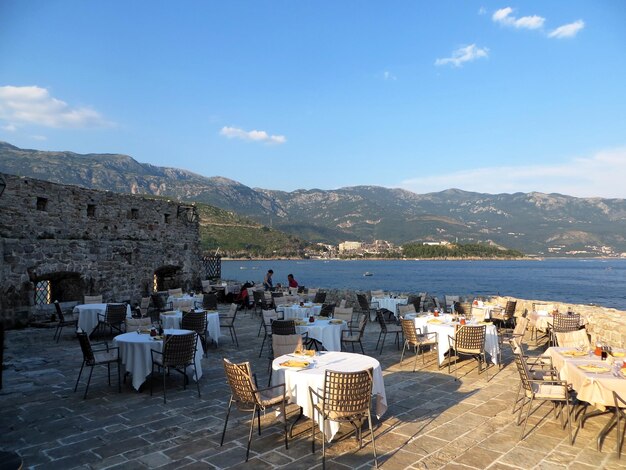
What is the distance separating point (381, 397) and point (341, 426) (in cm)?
56

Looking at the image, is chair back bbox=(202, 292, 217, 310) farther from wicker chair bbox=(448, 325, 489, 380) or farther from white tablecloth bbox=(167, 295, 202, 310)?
wicker chair bbox=(448, 325, 489, 380)

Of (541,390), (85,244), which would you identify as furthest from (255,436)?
(85,244)

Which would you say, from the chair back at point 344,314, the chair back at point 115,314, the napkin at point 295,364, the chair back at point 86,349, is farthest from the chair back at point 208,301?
the napkin at point 295,364

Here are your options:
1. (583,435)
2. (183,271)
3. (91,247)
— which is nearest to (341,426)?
(583,435)

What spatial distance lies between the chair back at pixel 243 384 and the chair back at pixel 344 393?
0.72 meters

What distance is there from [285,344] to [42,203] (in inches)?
397

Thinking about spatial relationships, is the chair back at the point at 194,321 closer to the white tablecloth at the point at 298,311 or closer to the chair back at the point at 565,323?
the white tablecloth at the point at 298,311

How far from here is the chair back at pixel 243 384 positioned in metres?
4.12

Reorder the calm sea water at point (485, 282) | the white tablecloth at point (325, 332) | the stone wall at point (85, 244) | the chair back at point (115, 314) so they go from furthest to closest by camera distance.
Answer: the calm sea water at point (485, 282)
the stone wall at point (85, 244)
the chair back at point (115, 314)
the white tablecloth at point (325, 332)

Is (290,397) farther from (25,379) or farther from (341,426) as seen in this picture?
(25,379)

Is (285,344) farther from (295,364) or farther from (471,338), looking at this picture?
(471,338)

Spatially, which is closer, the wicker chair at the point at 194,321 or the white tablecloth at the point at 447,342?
the white tablecloth at the point at 447,342

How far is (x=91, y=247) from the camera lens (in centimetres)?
1327

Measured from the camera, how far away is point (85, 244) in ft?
42.9
